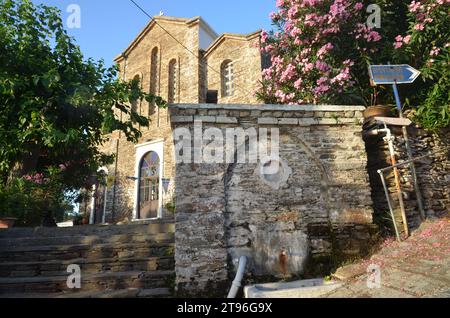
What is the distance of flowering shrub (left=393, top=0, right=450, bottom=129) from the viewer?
21.3 ft

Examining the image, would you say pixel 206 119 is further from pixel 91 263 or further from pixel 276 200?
pixel 91 263

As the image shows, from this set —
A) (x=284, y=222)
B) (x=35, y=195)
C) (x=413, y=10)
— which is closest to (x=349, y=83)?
(x=413, y=10)

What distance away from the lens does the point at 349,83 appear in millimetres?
7176

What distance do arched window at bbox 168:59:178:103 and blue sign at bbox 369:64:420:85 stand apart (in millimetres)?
10194

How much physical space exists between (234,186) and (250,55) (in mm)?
9884

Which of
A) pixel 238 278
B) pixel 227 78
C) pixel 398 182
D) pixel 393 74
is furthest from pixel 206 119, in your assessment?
pixel 227 78

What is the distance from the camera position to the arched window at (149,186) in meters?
13.3

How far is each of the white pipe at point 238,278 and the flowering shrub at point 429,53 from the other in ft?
15.7

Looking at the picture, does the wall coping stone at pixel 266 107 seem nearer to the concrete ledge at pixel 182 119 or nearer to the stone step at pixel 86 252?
the concrete ledge at pixel 182 119

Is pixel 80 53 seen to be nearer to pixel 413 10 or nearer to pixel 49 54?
pixel 49 54

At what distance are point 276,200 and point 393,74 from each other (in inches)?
145

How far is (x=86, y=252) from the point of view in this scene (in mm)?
6043

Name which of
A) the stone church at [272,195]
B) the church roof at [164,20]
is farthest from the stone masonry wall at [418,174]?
the church roof at [164,20]

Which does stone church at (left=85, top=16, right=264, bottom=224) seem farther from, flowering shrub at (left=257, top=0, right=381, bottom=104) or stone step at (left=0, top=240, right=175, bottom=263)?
stone step at (left=0, top=240, right=175, bottom=263)
